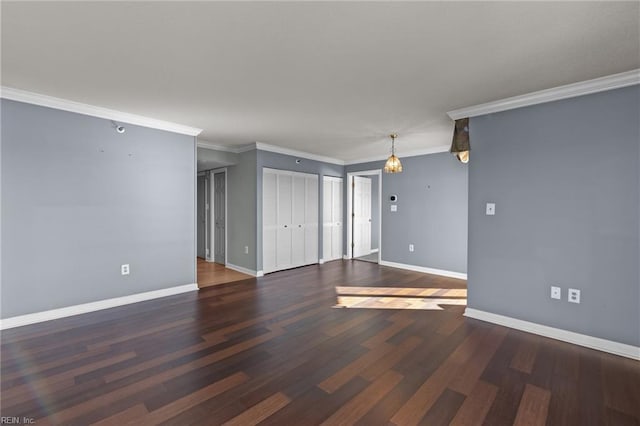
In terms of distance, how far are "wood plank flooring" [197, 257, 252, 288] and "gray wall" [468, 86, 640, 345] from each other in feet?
12.6

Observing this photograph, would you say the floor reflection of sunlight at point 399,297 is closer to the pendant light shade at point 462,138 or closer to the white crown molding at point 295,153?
Answer: the pendant light shade at point 462,138

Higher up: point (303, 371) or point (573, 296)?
point (573, 296)

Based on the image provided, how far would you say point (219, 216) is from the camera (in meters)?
6.62

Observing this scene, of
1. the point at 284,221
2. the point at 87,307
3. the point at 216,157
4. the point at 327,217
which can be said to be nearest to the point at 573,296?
the point at 284,221

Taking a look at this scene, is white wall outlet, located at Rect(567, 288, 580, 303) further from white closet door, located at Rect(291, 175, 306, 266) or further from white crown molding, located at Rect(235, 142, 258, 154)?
white crown molding, located at Rect(235, 142, 258, 154)

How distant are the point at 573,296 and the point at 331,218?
4774 millimetres

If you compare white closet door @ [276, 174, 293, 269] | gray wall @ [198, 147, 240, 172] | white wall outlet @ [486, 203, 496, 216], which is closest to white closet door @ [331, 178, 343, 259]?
white closet door @ [276, 174, 293, 269]

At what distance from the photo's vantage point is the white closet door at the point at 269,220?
5.63m

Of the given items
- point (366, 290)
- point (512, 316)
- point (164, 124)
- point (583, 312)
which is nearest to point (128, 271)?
point (164, 124)

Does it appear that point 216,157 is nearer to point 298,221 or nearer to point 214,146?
point 214,146

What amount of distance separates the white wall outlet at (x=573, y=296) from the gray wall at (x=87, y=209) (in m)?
4.75

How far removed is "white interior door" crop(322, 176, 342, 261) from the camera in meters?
6.88

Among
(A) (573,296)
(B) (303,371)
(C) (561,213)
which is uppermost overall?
(C) (561,213)

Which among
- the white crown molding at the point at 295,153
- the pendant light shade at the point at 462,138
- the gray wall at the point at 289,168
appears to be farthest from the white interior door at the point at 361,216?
the pendant light shade at the point at 462,138
